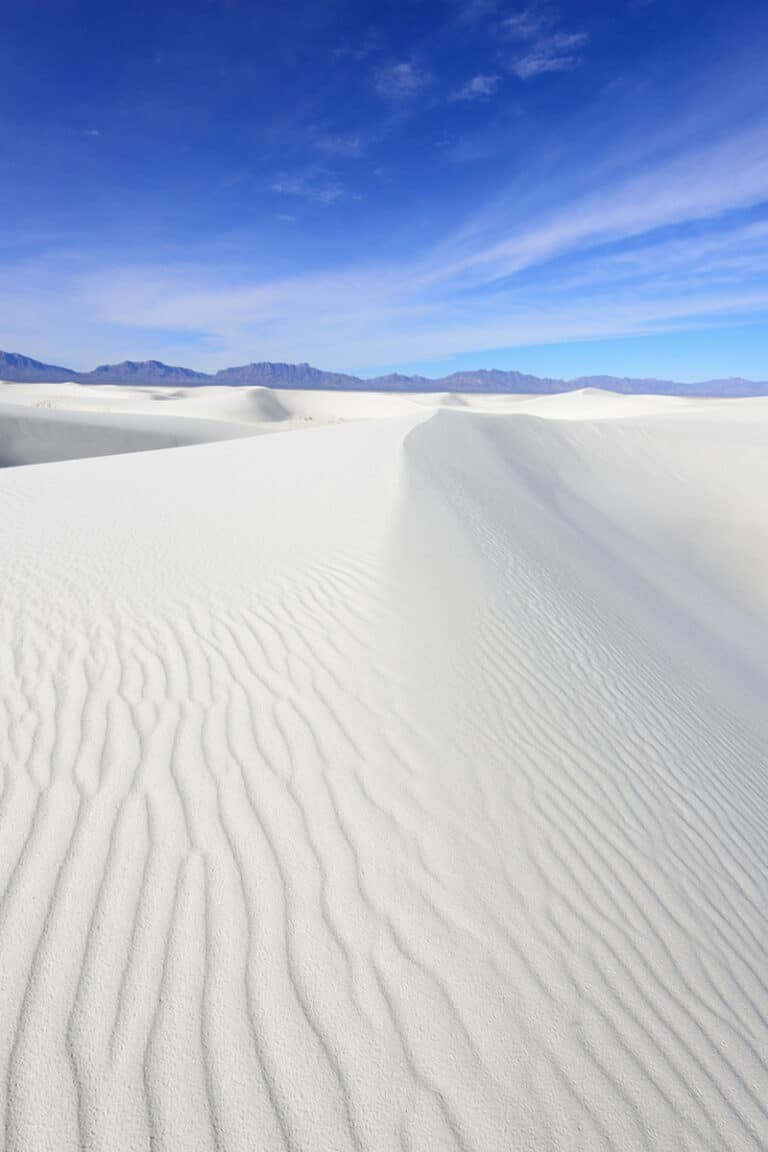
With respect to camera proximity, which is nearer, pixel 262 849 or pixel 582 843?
pixel 262 849

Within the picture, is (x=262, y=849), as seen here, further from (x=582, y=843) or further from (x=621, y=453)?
(x=621, y=453)

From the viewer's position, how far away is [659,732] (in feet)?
13.4

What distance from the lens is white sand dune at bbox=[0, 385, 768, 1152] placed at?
170cm

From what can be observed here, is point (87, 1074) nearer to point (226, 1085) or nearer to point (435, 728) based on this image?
point (226, 1085)

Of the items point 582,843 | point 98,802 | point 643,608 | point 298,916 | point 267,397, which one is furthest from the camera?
point 267,397

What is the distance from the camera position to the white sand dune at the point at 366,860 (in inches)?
67.1

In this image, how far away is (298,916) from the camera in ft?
7.00

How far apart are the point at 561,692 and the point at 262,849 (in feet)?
7.96

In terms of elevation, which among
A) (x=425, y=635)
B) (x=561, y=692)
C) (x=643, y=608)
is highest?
(x=425, y=635)

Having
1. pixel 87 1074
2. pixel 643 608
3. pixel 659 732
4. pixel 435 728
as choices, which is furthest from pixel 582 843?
pixel 643 608

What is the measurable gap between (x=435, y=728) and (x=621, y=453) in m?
14.4

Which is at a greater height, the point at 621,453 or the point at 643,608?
the point at 621,453

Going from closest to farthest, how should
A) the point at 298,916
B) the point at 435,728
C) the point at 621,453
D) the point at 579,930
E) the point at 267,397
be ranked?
the point at 298,916, the point at 579,930, the point at 435,728, the point at 621,453, the point at 267,397

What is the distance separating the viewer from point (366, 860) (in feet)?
7.84
